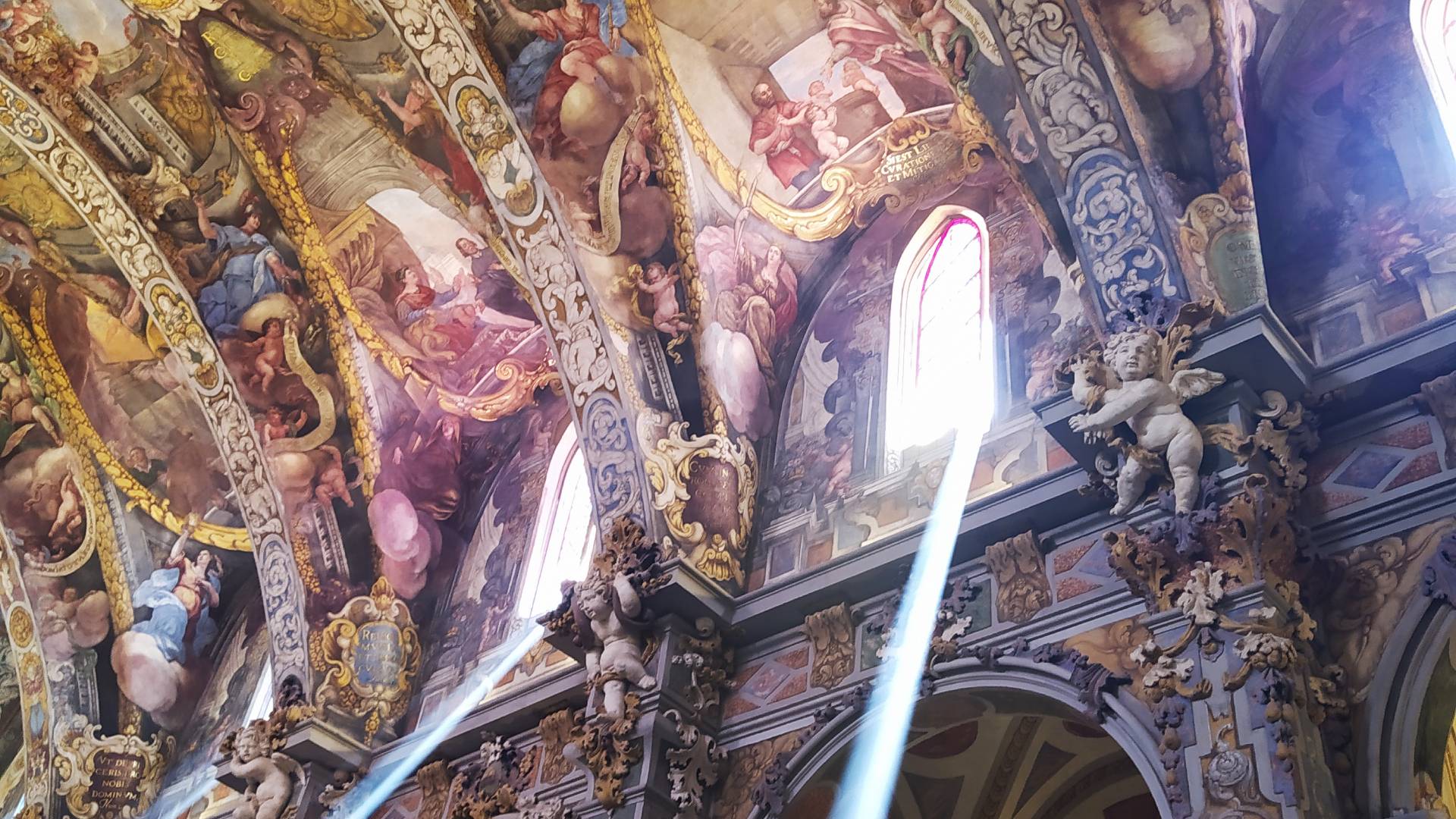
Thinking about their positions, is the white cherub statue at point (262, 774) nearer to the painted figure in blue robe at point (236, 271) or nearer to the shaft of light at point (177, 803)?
the shaft of light at point (177, 803)

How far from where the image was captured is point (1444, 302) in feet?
23.3

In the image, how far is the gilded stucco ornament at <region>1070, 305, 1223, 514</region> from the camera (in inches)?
270

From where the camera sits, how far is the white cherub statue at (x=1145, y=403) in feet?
22.4

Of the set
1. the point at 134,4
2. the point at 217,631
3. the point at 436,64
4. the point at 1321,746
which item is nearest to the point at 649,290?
the point at 436,64

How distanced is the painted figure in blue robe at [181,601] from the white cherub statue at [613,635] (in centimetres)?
656

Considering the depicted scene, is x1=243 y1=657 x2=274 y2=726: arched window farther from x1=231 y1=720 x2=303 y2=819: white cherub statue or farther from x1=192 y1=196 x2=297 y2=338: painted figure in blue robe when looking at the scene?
x1=192 y1=196 x2=297 y2=338: painted figure in blue robe

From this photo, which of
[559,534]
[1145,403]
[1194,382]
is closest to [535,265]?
[559,534]

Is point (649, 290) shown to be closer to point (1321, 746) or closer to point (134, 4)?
point (134, 4)

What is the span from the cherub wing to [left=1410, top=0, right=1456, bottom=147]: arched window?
2274mm

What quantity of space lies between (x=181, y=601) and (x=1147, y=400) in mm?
10654

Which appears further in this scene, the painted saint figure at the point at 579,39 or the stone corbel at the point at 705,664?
the painted saint figure at the point at 579,39

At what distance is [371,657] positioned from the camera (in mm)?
11562

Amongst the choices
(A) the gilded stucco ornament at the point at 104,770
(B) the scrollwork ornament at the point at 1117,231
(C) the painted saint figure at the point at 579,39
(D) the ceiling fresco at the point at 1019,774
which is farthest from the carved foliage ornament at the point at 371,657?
(B) the scrollwork ornament at the point at 1117,231

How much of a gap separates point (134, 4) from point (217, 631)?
255 inches
